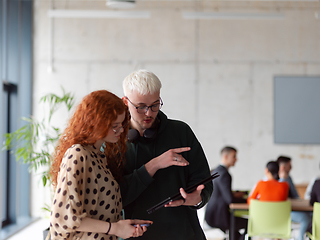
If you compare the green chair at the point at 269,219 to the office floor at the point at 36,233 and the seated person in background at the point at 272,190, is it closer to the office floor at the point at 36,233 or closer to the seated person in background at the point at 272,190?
the seated person in background at the point at 272,190

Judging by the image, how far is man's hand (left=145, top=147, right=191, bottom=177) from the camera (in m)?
1.37

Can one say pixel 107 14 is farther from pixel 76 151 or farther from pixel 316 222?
pixel 76 151

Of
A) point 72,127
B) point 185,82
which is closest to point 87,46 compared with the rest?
point 185,82

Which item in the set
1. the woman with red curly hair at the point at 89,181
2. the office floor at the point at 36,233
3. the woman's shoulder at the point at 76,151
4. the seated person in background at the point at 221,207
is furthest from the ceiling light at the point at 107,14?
the woman's shoulder at the point at 76,151

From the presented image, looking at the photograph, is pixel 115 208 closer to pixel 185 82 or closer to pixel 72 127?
pixel 72 127

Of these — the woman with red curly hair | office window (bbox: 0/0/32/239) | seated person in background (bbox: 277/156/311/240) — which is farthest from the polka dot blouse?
office window (bbox: 0/0/32/239)

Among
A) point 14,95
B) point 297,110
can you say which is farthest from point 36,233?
point 297,110

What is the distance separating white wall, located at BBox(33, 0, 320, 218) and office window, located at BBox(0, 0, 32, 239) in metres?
0.19

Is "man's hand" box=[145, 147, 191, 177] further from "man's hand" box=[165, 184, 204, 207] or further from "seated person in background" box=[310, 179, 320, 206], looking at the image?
"seated person in background" box=[310, 179, 320, 206]

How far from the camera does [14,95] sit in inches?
237

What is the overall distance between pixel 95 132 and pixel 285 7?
6.22 meters

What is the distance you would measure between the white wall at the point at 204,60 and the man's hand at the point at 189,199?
16.6 feet

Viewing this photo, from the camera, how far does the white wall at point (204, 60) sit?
6438mm

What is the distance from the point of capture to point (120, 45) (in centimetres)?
652
